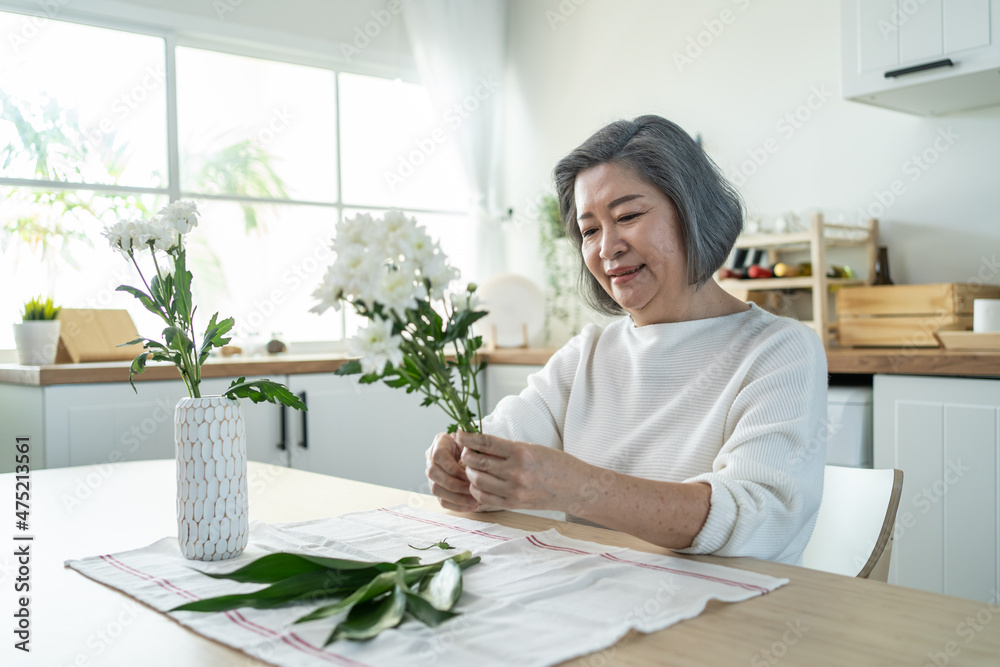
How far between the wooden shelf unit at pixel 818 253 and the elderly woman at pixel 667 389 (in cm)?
155

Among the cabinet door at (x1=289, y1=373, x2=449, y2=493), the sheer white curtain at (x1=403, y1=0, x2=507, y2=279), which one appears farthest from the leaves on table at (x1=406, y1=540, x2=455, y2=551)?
the sheer white curtain at (x1=403, y1=0, x2=507, y2=279)

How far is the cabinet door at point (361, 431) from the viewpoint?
10.3ft

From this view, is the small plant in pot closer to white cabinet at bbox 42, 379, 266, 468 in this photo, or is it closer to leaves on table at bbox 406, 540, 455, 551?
leaves on table at bbox 406, 540, 455, 551

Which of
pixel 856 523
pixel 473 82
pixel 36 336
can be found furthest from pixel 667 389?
pixel 473 82

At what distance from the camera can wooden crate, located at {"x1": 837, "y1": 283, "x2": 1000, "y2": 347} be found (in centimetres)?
266

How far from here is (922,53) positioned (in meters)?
2.58

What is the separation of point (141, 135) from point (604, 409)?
2863mm

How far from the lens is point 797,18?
334 cm

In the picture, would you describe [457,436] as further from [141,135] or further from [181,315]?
[141,135]

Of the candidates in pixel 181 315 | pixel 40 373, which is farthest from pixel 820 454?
pixel 40 373

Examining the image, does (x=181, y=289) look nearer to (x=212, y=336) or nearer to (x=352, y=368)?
(x=212, y=336)

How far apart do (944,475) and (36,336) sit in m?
2.89

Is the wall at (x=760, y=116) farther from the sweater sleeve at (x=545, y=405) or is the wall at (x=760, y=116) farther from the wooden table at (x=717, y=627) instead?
the wooden table at (x=717, y=627)

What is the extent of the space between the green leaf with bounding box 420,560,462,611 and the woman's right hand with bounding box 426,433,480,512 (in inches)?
15.5
